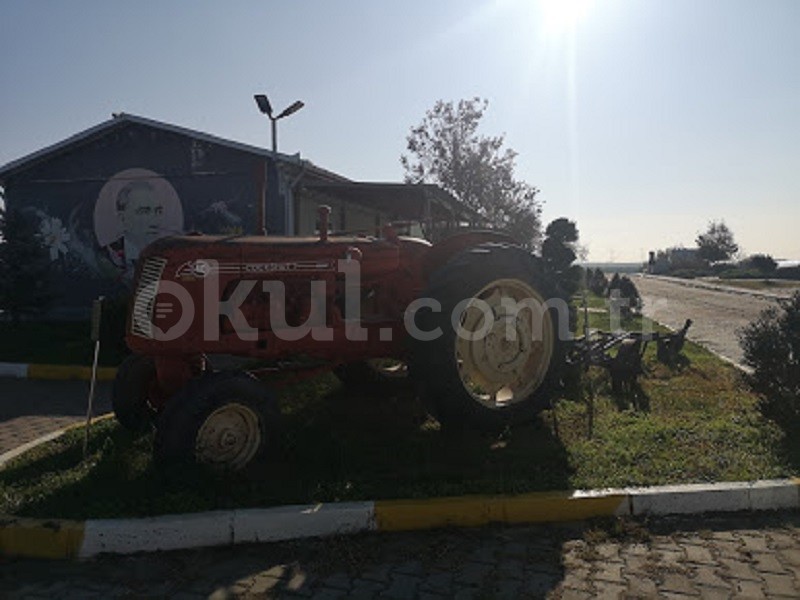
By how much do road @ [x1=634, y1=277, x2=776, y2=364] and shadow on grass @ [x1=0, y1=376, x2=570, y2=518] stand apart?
6.16 metres

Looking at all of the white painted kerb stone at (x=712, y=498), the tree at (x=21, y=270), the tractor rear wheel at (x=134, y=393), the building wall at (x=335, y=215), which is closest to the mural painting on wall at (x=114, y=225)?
the tree at (x=21, y=270)

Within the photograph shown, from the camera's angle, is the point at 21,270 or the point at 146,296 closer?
the point at 146,296

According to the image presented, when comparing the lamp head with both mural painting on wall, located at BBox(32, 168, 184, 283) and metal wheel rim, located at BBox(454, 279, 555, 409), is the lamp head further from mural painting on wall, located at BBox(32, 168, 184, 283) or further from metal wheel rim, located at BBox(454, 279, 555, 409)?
metal wheel rim, located at BBox(454, 279, 555, 409)

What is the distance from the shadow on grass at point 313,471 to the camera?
162 inches

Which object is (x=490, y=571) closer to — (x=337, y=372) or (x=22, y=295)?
(x=337, y=372)

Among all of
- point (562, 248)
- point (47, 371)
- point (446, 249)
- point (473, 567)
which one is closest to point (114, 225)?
point (47, 371)

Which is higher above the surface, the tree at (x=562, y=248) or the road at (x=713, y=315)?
the tree at (x=562, y=248)

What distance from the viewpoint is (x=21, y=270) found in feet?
47.3

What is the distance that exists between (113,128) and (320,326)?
1243 cm

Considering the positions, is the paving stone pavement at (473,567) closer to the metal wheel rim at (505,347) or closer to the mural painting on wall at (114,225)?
the metal wheel rim at (505,347)

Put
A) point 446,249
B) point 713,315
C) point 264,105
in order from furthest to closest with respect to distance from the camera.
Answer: point 713,315 → point 264,105 → point 446,249

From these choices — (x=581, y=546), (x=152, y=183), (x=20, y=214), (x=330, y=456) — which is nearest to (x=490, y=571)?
Result: (x=581, y=546)

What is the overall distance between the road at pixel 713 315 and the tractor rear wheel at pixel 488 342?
5.40 meters

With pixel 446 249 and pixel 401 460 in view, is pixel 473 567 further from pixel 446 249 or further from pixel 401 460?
pixel 446 249
